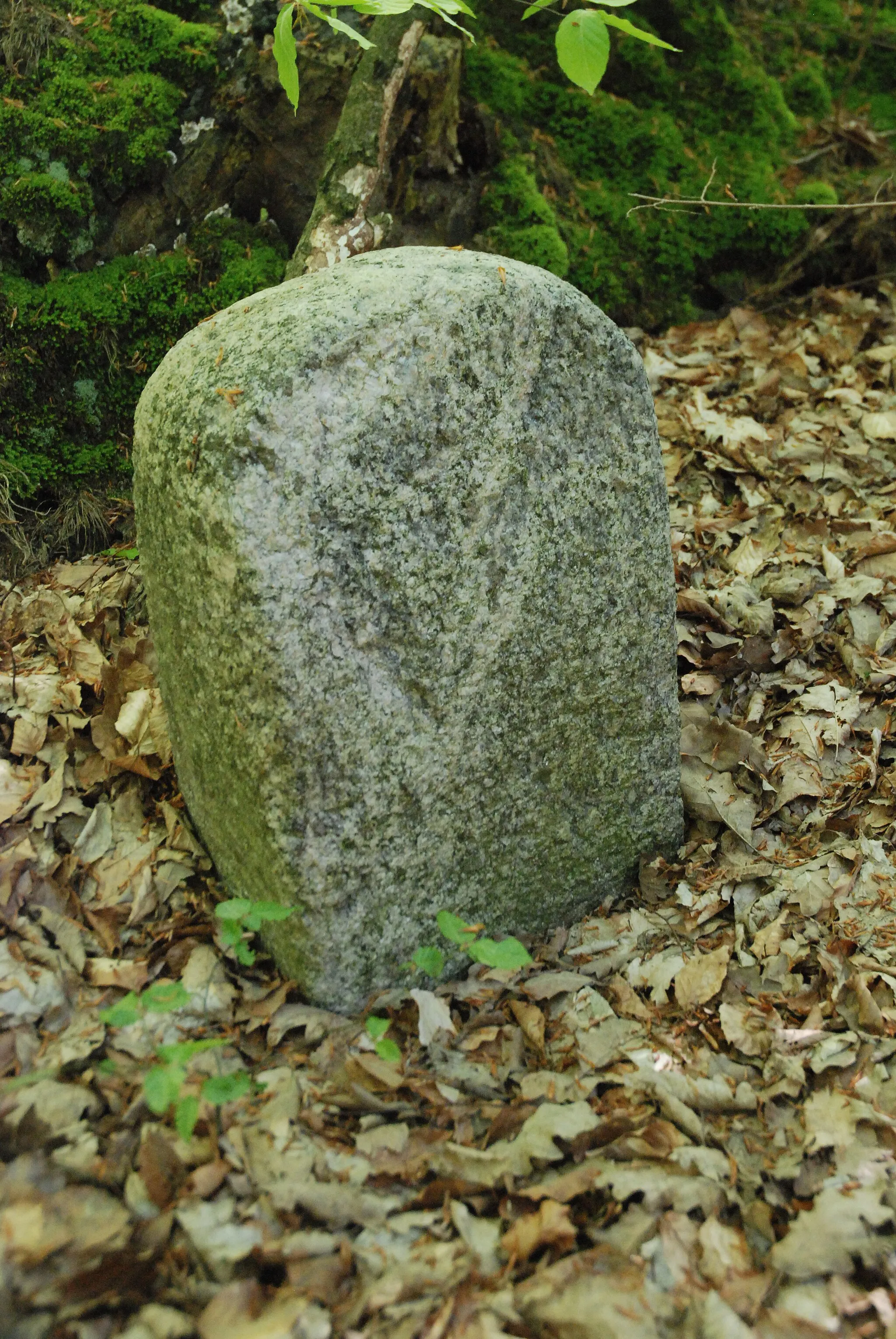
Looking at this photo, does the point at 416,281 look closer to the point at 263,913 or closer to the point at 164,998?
the point at 263,913

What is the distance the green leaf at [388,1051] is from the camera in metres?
1.97

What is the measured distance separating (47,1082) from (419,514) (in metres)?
1.38

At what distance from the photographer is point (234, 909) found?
2049 millimetres

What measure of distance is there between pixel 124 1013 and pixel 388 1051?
1.79 feet

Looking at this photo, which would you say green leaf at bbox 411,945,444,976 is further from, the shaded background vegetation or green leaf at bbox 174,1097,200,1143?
the shaded background vegetation

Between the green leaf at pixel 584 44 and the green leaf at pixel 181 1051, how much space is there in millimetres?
2093

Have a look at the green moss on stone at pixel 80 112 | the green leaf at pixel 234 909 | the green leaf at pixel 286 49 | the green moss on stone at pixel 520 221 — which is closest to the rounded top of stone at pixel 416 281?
the green leaf at pixel 286 49

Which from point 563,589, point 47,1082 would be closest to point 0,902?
point 47,1082

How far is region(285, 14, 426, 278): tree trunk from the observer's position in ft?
11.5

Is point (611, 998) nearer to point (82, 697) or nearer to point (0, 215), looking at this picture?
point (82, 697)

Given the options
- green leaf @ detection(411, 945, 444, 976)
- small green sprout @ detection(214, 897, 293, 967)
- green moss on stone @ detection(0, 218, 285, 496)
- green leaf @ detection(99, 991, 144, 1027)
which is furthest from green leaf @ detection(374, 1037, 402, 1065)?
green moss on stone @ detection(0, 218, 285, 496)

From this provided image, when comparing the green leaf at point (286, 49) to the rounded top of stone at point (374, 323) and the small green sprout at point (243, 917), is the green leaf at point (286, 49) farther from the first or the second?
the small green sprout at point (243, 917)

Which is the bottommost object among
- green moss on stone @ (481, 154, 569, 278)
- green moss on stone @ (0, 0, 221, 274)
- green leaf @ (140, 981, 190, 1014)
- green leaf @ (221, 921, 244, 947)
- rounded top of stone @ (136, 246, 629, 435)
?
green leaf @ (221, 921, 244, 947)

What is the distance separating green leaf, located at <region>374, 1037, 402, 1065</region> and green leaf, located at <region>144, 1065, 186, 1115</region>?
425 mm
